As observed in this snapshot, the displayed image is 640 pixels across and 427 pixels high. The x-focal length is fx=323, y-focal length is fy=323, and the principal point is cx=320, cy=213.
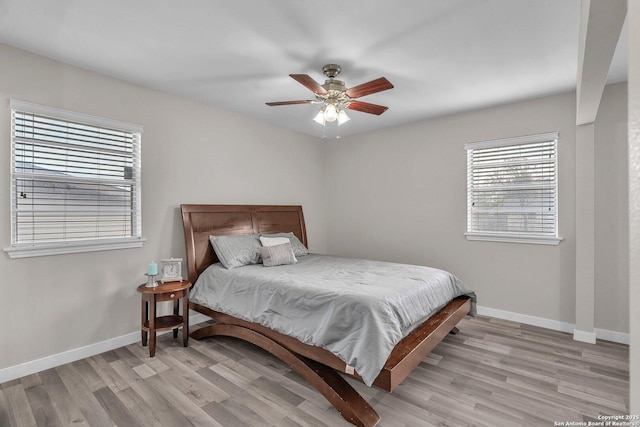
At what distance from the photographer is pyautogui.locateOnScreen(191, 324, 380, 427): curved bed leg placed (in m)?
2.09

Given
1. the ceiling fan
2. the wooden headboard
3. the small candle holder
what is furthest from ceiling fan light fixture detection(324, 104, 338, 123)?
the small candle holder

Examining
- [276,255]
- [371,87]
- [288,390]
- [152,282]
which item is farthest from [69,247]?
[371,87]

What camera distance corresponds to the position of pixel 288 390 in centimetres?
246

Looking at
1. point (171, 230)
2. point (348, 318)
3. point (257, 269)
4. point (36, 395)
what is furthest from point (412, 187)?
point (36, 395)

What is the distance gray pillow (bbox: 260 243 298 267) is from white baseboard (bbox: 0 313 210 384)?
1.50 m

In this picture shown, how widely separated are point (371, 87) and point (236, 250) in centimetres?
226

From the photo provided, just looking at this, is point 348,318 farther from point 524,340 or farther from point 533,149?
point 533,149

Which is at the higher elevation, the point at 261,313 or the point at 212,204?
the point at 212,204

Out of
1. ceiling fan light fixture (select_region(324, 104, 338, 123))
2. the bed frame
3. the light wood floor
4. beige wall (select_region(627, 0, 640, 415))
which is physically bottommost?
the light wood floor

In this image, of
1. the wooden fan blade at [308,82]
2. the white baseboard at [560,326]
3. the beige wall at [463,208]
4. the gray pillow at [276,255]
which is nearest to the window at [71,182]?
the gray pillow at [276,255]

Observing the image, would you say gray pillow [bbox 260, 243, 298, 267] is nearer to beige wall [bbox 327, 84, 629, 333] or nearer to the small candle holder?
the small candle holder

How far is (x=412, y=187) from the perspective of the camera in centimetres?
466

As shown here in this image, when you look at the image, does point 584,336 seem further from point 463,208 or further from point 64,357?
point 64,357

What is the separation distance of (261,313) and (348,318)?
2.93 feet
